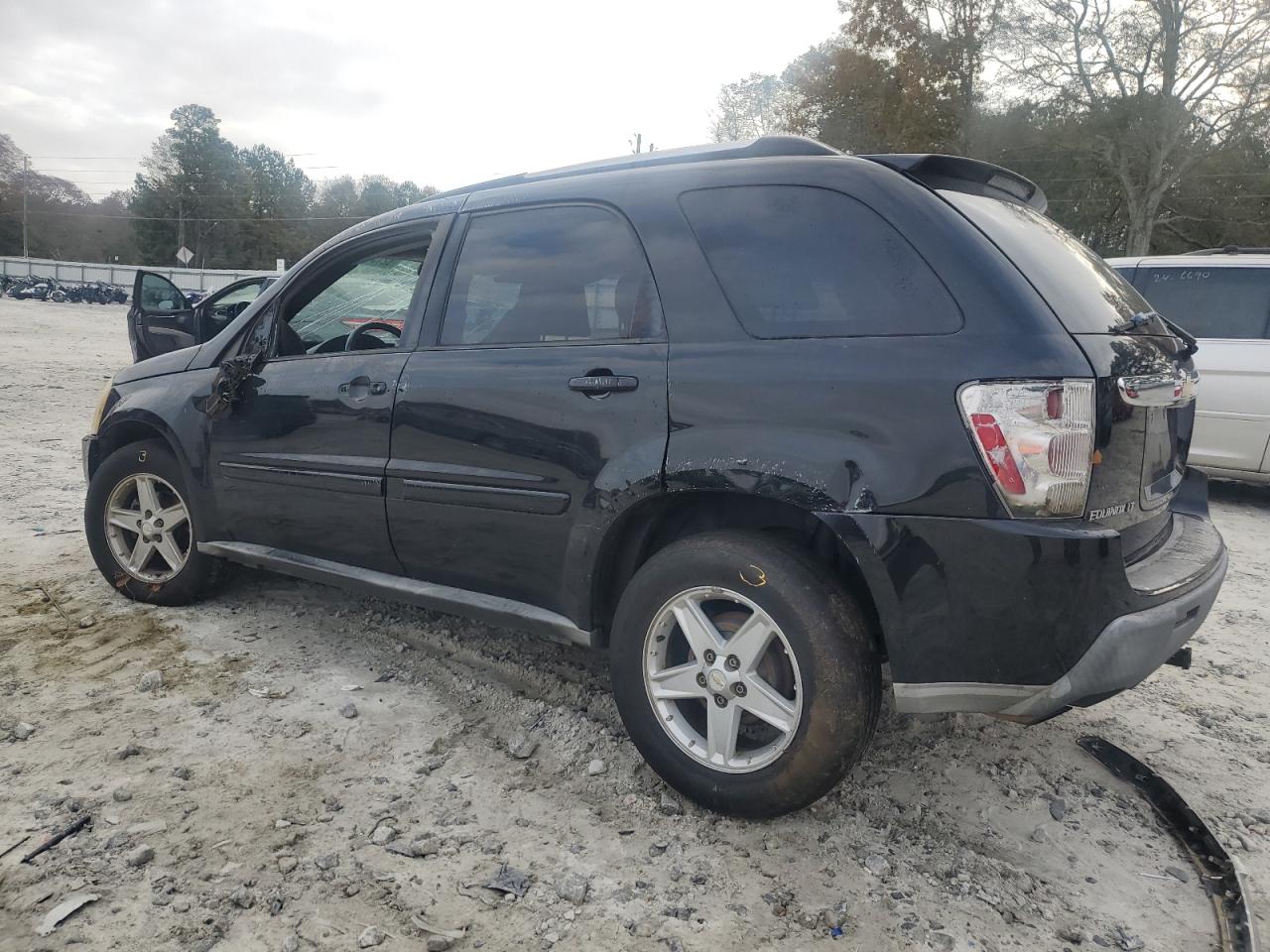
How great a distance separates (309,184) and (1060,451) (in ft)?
293

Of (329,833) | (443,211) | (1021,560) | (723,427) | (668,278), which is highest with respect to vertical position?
(443,211)

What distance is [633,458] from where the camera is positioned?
2.53 m

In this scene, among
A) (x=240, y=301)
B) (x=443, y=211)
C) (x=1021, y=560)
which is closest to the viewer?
(x=1021, y=560)

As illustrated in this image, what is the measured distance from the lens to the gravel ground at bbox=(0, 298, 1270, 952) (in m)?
2.09

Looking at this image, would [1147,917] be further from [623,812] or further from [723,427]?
[723,427]

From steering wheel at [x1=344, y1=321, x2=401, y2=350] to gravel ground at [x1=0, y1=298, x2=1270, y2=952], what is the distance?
1216mm

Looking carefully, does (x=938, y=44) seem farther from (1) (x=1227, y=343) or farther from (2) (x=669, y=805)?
(2) (x=669, y=805)

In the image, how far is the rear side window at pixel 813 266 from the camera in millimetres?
2252

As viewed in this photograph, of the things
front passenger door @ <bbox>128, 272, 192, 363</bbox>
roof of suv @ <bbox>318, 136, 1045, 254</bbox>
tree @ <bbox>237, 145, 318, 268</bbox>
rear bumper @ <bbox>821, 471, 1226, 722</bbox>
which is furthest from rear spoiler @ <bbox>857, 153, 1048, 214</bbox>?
tree @ <bbox>237, 145, 318, 268</bbox>

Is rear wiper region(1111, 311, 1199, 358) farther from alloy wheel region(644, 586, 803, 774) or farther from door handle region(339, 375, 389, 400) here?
door handle region(339, 375, 389, 400)

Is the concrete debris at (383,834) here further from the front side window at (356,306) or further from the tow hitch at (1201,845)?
the tow hitch at (1201,845)

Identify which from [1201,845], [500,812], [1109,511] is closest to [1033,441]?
[1109,511]

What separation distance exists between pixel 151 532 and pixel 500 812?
2460 millimetres

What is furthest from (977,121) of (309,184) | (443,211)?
(309,184)
